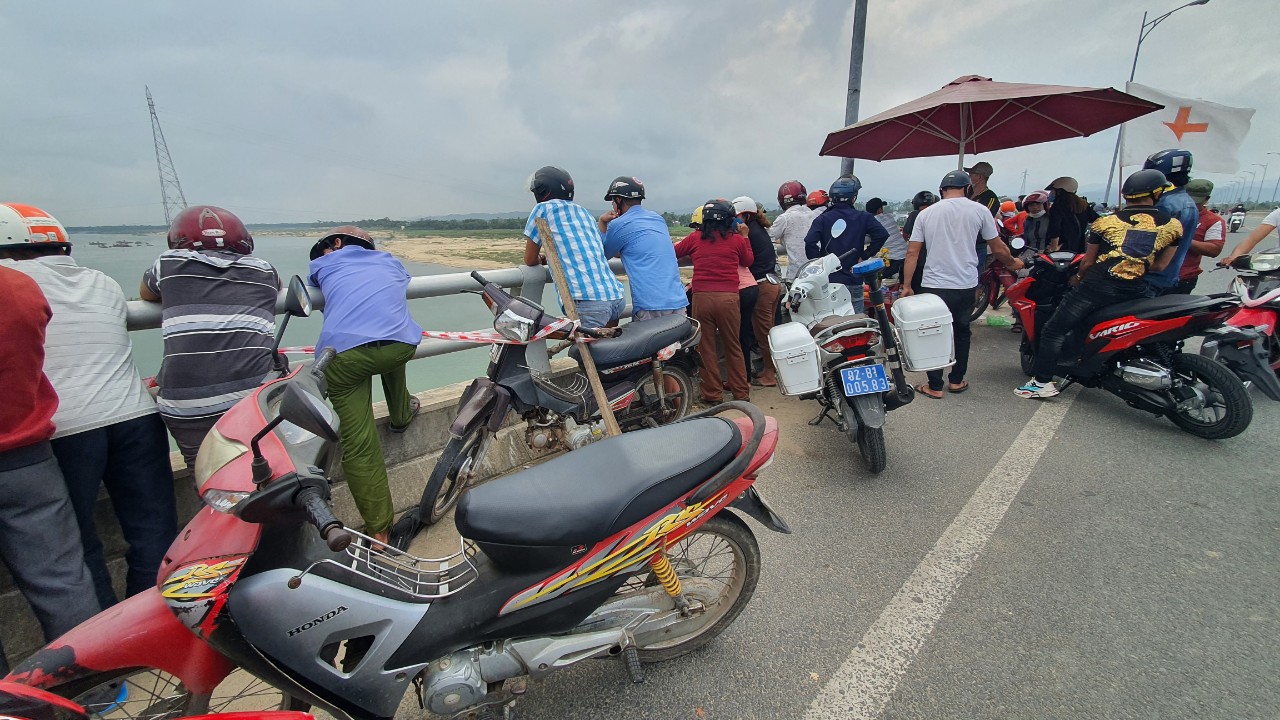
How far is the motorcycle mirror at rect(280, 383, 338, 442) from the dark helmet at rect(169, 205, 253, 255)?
1506mm

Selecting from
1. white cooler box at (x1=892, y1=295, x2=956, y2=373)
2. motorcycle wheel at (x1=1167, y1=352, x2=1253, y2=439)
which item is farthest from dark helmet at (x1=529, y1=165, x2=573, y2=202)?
motorcycle wheel at (x1=1167, y1=352, x2=1253, y2=439)

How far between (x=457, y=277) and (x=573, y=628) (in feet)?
6.74

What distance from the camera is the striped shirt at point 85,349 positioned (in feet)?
6.14

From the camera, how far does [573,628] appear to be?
5.68 ft

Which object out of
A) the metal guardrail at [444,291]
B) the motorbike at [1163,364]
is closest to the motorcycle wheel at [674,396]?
the metal guardrail at [444,291]

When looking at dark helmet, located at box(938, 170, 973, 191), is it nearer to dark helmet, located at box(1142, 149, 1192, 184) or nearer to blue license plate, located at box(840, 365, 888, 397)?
dark helmet, located at box(1142, 149, 1192, 184)

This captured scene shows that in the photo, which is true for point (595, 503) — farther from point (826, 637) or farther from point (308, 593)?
point (826, 637)

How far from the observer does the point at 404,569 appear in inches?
66.4

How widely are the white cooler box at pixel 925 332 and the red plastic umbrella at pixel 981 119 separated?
2619mm

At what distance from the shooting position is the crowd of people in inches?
70.6

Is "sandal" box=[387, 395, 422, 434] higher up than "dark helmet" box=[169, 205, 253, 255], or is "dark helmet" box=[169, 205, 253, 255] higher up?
"dark helmet" box=[169, 205, 253, 255]

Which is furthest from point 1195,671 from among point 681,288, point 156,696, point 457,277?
point 457,277

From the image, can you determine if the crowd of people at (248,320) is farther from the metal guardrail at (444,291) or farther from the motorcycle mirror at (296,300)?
the motorcycle mirror at (296,300)

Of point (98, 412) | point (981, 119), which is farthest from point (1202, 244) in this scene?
point (98, 412)
